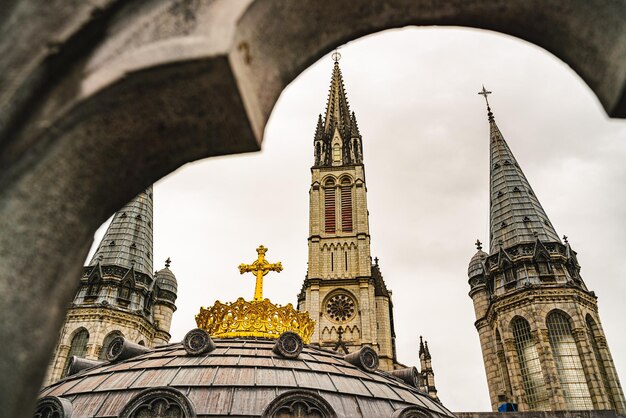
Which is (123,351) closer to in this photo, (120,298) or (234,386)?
(234,386)

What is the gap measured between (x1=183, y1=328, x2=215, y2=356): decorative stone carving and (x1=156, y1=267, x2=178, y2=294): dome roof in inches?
1282

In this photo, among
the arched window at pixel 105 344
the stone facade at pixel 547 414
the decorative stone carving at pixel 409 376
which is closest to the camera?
the decorative stone carving at pixel 409 376

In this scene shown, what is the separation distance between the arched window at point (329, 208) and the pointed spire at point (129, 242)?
2131 cm

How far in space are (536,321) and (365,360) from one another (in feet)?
73.2

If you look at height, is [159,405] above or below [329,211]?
below

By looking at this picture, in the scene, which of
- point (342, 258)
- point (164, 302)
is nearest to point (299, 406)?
point (164, 302)

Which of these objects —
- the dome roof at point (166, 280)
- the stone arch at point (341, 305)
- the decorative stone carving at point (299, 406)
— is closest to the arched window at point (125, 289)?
the dome roof at point (166, 280)

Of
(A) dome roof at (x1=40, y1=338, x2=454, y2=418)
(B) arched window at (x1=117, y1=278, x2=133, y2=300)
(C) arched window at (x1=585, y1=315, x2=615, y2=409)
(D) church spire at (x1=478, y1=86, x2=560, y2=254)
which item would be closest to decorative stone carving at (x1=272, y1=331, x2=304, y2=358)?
(A) dome roof at (x1=40, y1=338, x2=454, y2=418)

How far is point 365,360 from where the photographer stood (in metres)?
11.8

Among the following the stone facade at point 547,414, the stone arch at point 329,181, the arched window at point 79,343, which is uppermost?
the stone arch at point 329,181

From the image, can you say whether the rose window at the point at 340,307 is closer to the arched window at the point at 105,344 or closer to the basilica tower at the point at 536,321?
the basilica tower at the point at 536,321

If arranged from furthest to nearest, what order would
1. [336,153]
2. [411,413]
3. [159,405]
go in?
[336,153], [411,413], [159,405]

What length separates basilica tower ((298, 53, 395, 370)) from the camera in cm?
4862

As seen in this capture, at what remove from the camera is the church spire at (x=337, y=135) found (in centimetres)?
6278
